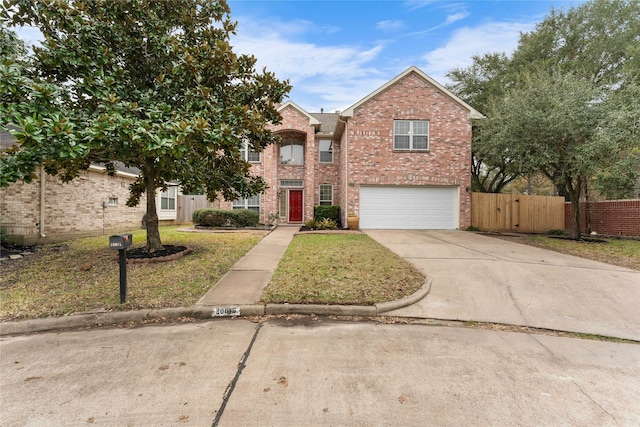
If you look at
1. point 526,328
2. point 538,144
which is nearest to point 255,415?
point 526,328

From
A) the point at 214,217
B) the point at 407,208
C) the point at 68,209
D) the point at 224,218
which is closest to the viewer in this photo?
the point at 68,209

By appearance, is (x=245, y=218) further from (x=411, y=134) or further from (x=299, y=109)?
(x=411, y=134)

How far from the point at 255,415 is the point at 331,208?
14.7 m

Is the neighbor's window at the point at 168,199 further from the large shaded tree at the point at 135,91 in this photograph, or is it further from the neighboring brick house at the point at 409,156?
the large shaded tree at the point at 135,91

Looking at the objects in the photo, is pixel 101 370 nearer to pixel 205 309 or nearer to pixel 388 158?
pixel 205 309

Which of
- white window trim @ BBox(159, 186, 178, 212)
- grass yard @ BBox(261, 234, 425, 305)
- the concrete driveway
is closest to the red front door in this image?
white window trim @ BBox(159, 186, 178, 212)

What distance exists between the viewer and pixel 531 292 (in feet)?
17.5

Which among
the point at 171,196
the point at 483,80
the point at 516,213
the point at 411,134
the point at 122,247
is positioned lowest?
the point at 122,247

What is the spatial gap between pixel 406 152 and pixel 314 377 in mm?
13219

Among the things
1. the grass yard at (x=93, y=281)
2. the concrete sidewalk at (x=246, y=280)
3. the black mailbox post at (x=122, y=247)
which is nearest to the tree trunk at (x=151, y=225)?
the grass yard at (x=93, y=281)

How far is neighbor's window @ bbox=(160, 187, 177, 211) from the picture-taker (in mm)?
17659

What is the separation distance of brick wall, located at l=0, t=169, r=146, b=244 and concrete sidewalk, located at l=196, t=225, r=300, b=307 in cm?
683

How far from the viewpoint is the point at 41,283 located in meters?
5.54

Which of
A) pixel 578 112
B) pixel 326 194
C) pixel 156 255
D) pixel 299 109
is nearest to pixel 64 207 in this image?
pixel 156 255
